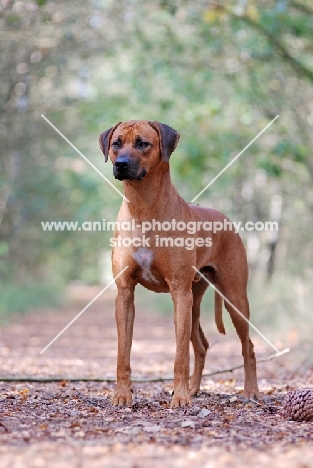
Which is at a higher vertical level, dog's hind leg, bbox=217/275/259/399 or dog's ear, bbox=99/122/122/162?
dog's ear, bbox=99/122/122/162

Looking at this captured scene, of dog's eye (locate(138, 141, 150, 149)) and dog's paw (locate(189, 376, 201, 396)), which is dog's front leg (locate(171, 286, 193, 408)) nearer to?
dog's paw (locate(189, 376, 201, 396))

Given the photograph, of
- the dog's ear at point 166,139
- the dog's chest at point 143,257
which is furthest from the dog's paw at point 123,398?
the dog's ear at point 166,139

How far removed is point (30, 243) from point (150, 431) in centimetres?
2167

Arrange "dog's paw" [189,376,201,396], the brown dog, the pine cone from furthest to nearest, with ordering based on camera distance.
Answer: "dog's paw" [189,376,201,396]
the brown dog
the pine cone

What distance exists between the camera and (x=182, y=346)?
630cm

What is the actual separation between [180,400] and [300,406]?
1024mm

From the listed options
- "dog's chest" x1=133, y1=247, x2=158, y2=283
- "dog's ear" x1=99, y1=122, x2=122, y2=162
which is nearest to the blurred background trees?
"dog's ear" x1=99, y1=122, x2=122, y2=162

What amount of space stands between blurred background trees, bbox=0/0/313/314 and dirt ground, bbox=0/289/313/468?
337 cm

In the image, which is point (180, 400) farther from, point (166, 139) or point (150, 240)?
point (166, 139)

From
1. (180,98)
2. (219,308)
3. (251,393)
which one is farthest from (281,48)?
(180,98)

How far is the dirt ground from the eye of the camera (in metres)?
4.06

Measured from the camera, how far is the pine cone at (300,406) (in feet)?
18.1

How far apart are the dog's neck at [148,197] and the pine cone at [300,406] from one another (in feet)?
5.99

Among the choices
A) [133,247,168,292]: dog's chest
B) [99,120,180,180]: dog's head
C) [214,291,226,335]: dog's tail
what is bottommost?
[214,291,226,335]: dog's tail
